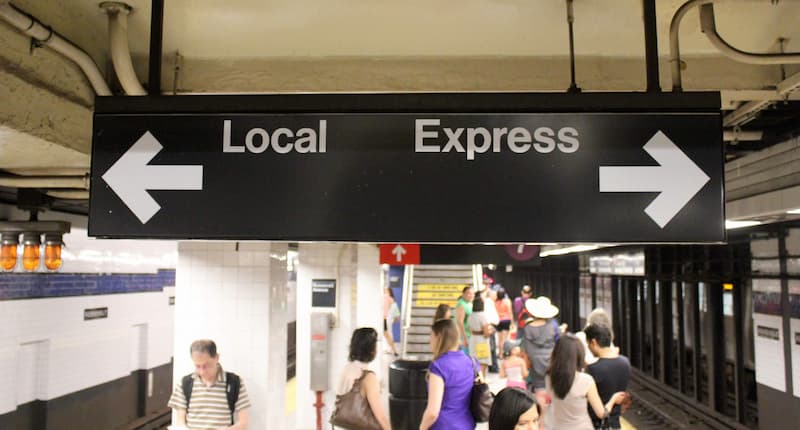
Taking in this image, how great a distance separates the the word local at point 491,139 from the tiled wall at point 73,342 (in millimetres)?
6046

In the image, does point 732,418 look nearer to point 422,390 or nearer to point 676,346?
point 676,346

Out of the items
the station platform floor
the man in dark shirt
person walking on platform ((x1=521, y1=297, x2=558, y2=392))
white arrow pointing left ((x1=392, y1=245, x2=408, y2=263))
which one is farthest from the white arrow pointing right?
the station platform floor

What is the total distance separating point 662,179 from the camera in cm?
169

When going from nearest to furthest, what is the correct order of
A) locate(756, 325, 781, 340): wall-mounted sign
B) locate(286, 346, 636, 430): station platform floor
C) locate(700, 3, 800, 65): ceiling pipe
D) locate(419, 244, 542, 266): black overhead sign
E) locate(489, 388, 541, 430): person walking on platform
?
locate(700, 3, 800, 65): ceiling pipe
locate(489, 388, 541, 430): person walking on platform
locate(419, 244, 542, 266): black overhead sign
locate(756, 325, 781, 340): wall-mounted sign
locate(286, 346, 636, 430): station platform floor

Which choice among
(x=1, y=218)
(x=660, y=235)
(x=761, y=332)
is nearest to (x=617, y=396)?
(x=660, y=235)

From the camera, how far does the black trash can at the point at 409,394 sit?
22.2 ft

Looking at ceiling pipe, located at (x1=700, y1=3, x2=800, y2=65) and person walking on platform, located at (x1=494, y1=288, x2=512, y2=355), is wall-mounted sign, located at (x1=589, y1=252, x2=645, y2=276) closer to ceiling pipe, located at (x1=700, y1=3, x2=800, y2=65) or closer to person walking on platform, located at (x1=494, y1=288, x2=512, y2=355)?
person walking on platform, located at (x1=494, y1=288, x2=512, y2=355)

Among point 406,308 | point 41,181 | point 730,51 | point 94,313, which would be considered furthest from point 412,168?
point 406,308

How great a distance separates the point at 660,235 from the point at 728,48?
0.75 meters

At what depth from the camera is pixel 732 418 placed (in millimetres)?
8703

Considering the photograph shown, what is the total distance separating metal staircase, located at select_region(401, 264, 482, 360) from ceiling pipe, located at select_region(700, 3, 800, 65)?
11263 mm

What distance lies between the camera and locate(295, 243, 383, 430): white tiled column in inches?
344

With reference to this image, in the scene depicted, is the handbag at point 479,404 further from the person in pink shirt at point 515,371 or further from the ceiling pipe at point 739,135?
the person in pink shirt at point 515,371

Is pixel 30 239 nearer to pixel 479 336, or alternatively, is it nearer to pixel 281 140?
pixel 281 140
